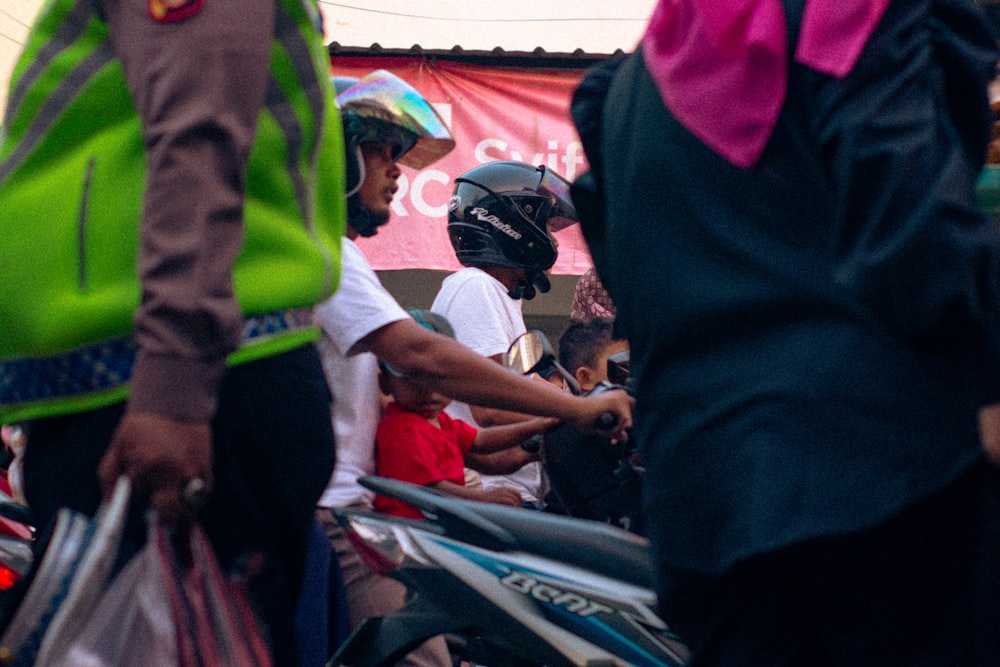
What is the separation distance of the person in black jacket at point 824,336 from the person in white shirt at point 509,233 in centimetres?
261

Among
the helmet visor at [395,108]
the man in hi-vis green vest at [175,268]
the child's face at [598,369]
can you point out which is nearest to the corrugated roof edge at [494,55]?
the child's face at [598,369]

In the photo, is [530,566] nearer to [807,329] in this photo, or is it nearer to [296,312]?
[296,312]

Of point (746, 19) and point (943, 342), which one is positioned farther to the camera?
point (746, 19)

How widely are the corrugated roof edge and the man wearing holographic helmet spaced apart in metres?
5.82

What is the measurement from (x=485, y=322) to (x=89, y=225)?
2.48m

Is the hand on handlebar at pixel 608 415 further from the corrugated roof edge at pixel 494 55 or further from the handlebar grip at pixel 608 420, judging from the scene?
the corrugated roof edge at pixel 494 55

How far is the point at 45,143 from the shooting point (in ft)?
5.37

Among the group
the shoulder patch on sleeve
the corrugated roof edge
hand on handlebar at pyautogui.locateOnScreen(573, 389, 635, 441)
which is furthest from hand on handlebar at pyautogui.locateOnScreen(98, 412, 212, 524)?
the corrugated roof edge

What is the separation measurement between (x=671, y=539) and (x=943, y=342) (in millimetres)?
372

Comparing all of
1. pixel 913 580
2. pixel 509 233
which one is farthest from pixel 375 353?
pixel 509 233

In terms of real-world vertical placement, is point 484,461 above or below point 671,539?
below

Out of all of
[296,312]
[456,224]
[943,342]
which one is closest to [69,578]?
[296,312]

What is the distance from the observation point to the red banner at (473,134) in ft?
29.5

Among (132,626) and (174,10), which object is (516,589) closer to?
(132,626)
